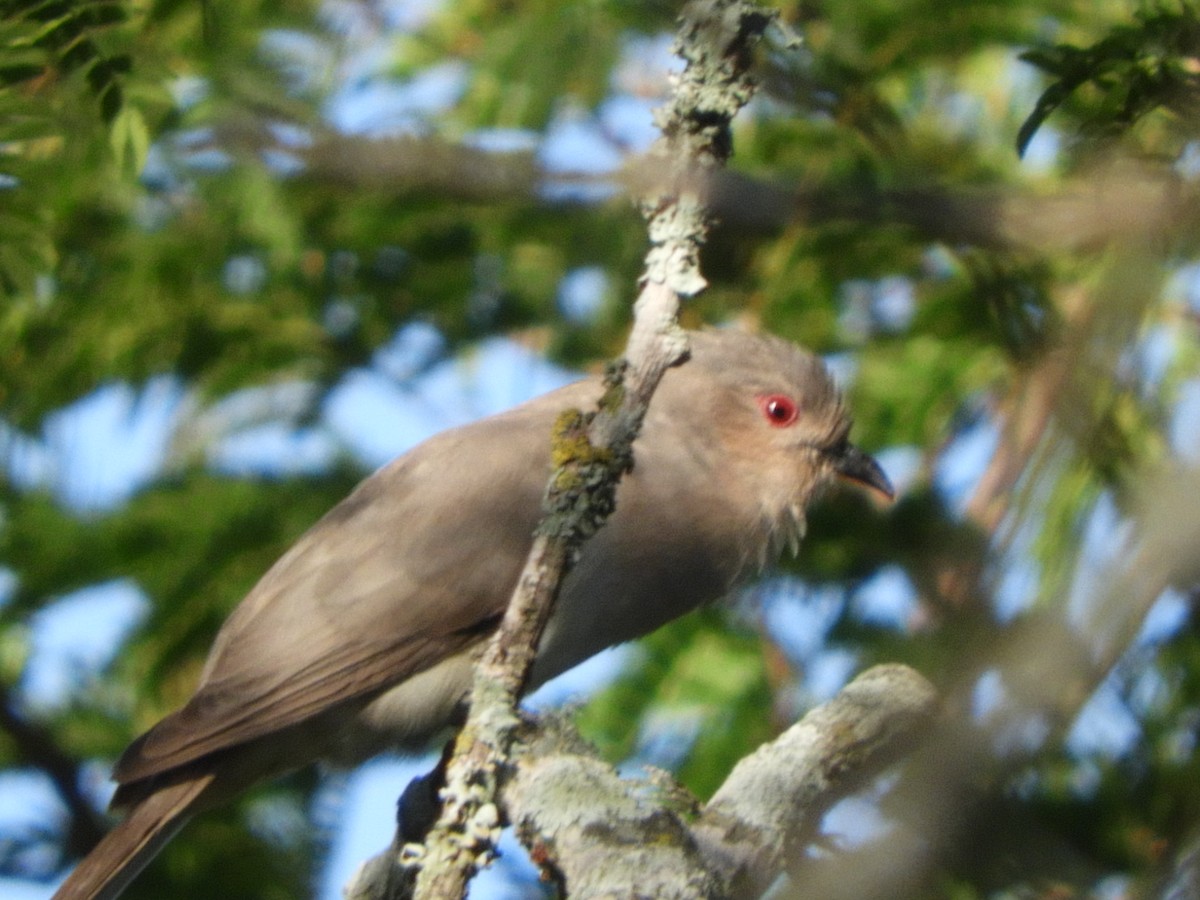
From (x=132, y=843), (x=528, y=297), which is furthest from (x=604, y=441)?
(x=528, y=297)

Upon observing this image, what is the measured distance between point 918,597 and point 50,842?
9.55 feet

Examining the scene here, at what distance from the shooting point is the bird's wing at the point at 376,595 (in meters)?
4.02

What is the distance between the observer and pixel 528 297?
555 centimetres

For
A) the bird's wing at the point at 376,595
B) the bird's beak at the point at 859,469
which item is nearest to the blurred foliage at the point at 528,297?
the bird's beak at the point at 859,469

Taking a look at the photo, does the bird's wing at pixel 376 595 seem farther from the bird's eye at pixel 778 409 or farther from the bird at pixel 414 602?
the bird's eye at pixel 778 409

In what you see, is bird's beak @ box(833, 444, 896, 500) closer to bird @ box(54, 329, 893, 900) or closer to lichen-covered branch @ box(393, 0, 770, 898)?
bird @ box(54, 329, 893, 900)

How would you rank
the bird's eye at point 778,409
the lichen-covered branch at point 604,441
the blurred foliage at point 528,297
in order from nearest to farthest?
the lichen-covered branch at point 604,441, the blurred foliage at point 528,297, the bird's eye at point 778,409

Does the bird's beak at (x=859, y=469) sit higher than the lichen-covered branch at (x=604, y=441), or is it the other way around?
the bird's beak at (x=859, y=469)

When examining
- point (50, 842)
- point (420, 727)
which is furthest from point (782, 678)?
point (50, 842)

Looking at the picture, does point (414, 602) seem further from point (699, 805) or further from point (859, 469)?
point (859, 469)

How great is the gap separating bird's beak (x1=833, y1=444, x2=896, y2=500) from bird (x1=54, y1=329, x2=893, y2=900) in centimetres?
33

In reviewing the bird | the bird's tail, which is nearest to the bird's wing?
the bird

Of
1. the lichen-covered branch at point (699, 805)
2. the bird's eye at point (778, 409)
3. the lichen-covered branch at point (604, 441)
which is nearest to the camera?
the lichen-covered branch at point (699, 805)

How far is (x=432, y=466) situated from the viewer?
14.8 ft
